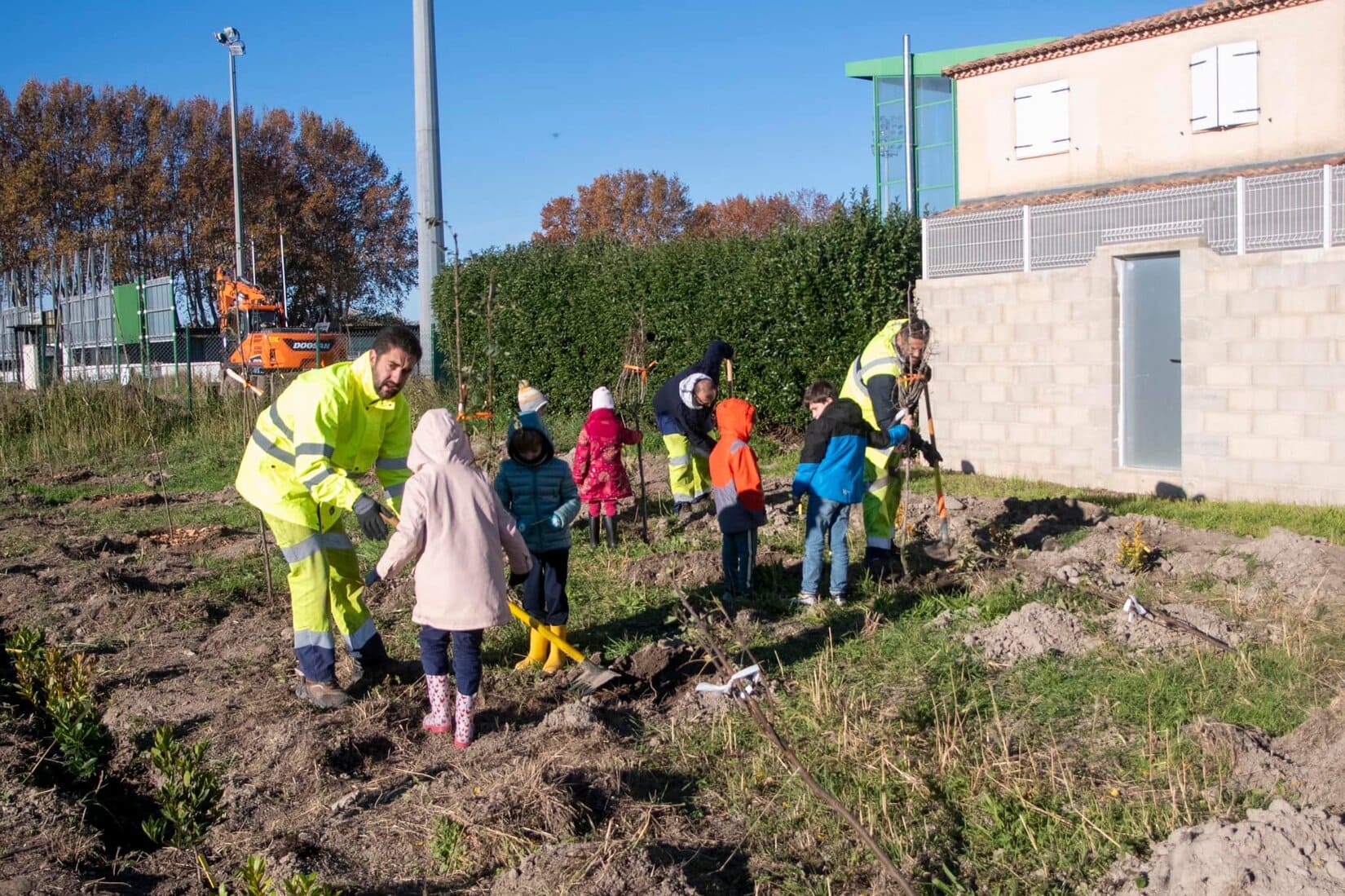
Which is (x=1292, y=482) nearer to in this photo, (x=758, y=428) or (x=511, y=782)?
(x=758, y=428)

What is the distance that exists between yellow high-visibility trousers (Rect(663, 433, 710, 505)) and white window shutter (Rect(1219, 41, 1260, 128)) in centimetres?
1338

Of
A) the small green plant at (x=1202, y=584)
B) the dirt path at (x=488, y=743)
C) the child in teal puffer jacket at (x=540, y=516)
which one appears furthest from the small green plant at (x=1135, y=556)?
the child in teal puffer jacket at (x=540, y=516)

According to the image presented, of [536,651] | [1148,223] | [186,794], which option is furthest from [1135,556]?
[186,794]

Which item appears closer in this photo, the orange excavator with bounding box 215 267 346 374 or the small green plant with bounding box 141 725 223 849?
the small green plant with bounding box 141 725 223 849

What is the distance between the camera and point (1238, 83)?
1981cm

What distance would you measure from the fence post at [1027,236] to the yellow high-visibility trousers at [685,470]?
497 centimetres

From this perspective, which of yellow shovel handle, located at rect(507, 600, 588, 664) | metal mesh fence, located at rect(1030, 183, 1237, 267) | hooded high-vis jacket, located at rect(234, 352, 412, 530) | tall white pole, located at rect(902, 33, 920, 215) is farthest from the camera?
tall white pole, located at rect(902, 33, 920, 215)

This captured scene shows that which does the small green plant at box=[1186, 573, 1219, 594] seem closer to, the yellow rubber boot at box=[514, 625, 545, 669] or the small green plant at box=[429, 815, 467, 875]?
the yellow rubber boot at box=[514, 625, 545, 669]

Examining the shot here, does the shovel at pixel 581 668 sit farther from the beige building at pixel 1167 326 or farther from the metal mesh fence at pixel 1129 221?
Result: the metal mesh fence at pixel 1129 221

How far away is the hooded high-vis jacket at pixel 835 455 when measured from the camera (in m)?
7.59

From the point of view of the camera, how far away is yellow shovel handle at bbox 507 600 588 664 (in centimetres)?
619

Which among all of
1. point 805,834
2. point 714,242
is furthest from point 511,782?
point 714,242

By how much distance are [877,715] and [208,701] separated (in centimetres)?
332

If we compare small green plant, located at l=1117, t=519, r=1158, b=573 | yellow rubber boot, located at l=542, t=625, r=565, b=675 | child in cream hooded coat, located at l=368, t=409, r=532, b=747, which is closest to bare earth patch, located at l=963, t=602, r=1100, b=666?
small green plant, located at l=1117, t=519, r=1158, b=573
